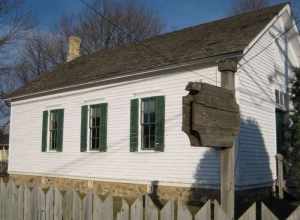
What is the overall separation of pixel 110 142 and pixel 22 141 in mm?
6822

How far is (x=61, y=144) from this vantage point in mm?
16484

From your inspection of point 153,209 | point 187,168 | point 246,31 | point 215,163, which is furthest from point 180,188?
point 153,209

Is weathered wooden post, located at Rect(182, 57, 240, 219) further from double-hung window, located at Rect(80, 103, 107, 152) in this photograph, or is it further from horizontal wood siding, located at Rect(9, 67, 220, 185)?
double-hung window, located at Rect(80, 103, 107, 152)

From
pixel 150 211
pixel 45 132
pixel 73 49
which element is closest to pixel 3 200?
pixel 150 211

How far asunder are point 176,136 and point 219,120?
27.0 feet

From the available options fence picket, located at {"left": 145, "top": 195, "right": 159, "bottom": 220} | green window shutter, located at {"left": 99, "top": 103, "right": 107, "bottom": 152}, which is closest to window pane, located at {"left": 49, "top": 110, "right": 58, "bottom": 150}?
green window shutter, located at {"left": 99, "top": 103, "right": 107, "bottom": 152}

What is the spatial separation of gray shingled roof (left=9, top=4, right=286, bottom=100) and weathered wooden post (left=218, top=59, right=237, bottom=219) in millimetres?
7025

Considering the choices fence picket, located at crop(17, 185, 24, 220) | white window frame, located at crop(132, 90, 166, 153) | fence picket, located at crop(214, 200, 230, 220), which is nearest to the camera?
fence picket, located at crop(214, 200, 230, 220)

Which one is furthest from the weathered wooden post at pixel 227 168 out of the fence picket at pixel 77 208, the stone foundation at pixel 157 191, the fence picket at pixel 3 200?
the stone foundation at pixel 157 191

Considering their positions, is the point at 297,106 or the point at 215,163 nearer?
the point at 297,106

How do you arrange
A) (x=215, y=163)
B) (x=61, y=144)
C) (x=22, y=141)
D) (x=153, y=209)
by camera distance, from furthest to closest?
(x=22, y=141) < (x=61, y=144) < (x=215, y=163) < (x=153, y=209)

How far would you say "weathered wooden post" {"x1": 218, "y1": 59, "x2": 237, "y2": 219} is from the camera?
4.09 metres

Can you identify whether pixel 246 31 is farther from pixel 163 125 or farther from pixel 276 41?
pixel 163 125

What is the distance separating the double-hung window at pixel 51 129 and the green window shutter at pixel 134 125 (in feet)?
14.4
